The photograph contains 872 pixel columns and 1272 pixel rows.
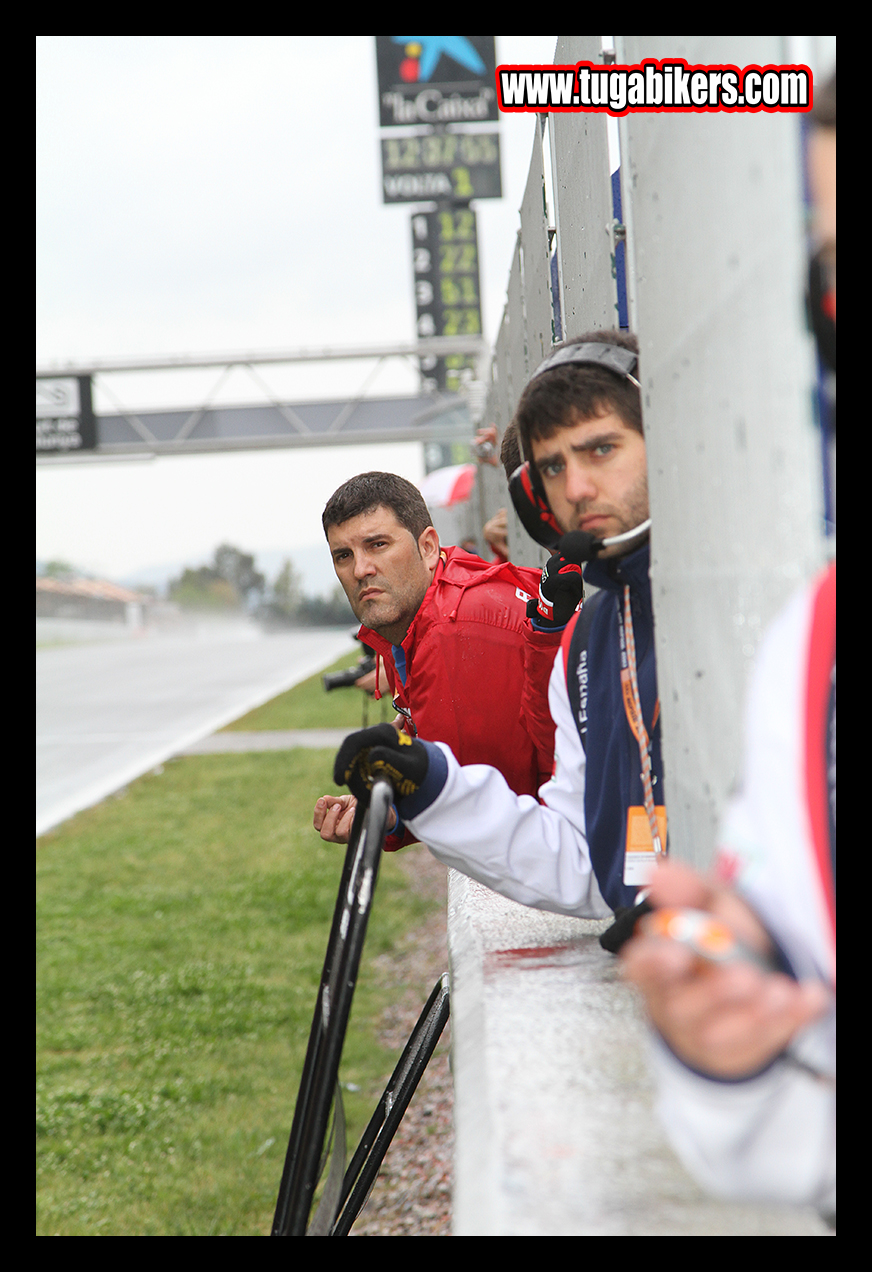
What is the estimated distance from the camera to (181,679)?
2773 centimetres

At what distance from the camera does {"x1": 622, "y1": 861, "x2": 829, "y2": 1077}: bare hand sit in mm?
1043

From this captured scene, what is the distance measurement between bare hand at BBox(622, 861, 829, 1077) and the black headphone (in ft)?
3.15

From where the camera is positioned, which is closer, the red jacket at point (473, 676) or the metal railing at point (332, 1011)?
the metal railing at point (332, 1011)

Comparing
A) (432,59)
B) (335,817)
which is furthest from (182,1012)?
(432,59)

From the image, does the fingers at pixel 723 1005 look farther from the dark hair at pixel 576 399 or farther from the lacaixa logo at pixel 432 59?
the lacaixa logo at pixel 432 59

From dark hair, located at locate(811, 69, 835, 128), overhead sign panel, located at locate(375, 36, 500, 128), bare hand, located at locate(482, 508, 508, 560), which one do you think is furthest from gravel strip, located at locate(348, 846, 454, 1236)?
overhead sign panel, located at locate(375, 36, 500, 128)

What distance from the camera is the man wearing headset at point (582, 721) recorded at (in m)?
1.77

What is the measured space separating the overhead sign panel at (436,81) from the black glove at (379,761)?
13.9 meters

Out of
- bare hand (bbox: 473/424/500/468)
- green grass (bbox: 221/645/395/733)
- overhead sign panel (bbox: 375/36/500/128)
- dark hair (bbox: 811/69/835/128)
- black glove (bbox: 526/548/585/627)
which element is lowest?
green grass (bbox: 221/645/395/733)

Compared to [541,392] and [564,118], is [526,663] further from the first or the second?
[564,118]

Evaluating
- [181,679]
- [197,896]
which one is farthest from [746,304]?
[181,679]

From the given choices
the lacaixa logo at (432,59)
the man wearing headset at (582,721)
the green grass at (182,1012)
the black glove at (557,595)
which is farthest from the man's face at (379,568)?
the lacaixa logo at (432,59)

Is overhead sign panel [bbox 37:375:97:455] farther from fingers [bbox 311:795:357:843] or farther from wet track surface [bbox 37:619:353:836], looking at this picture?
fingers [bbox 311:795:357:843]
